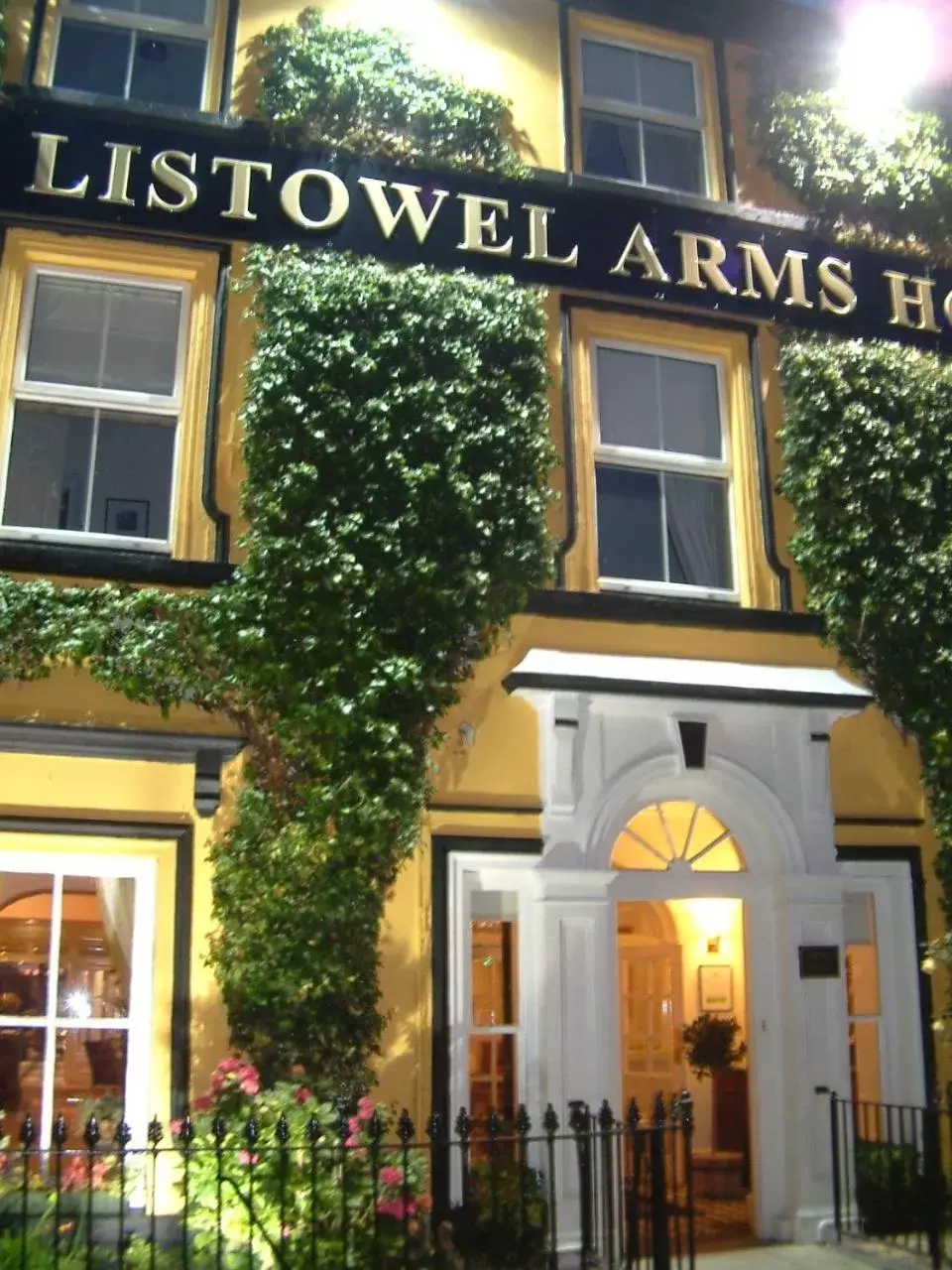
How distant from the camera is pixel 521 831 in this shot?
768 centimetres

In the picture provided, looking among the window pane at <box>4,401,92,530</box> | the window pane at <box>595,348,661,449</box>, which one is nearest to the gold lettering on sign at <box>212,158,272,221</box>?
the window pane at <box>4,401,92,530</box>

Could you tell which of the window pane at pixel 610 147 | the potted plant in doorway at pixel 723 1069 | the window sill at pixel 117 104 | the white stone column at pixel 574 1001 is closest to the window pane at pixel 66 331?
the window sill at pixel 117 104

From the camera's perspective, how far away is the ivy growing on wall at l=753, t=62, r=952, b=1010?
8.38 metres

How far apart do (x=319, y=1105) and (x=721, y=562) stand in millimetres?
4582

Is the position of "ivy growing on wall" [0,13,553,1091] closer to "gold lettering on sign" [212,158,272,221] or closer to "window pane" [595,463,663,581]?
"gold lettering on sign" [212,158,272,221]

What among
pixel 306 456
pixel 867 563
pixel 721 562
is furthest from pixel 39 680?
pixel 867 563

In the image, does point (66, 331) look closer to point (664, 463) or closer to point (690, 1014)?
point (664, 463)

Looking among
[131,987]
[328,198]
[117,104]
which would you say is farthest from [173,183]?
[131,987]

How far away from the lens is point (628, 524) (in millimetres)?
8656

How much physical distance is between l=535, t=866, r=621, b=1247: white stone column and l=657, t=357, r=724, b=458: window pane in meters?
3.22

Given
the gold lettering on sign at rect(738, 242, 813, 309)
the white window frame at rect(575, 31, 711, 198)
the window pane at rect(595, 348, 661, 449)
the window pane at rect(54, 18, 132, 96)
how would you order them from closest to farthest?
the window pane at rect(54, 18, 132, 96), the window pane at rect(595, 348, 661, 449), the gold lettering on sign at rect(738, 242, 813, 309), the white window frame at rect(575, 31, 711, 198)

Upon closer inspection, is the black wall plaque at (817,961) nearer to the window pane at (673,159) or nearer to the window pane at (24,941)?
the window pane at (24,941)

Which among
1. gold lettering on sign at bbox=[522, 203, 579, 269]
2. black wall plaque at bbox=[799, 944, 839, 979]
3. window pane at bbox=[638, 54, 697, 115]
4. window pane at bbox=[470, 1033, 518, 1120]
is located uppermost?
window pane at bbox=[638, 54, 697, 115]

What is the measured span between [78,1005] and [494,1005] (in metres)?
2.41
